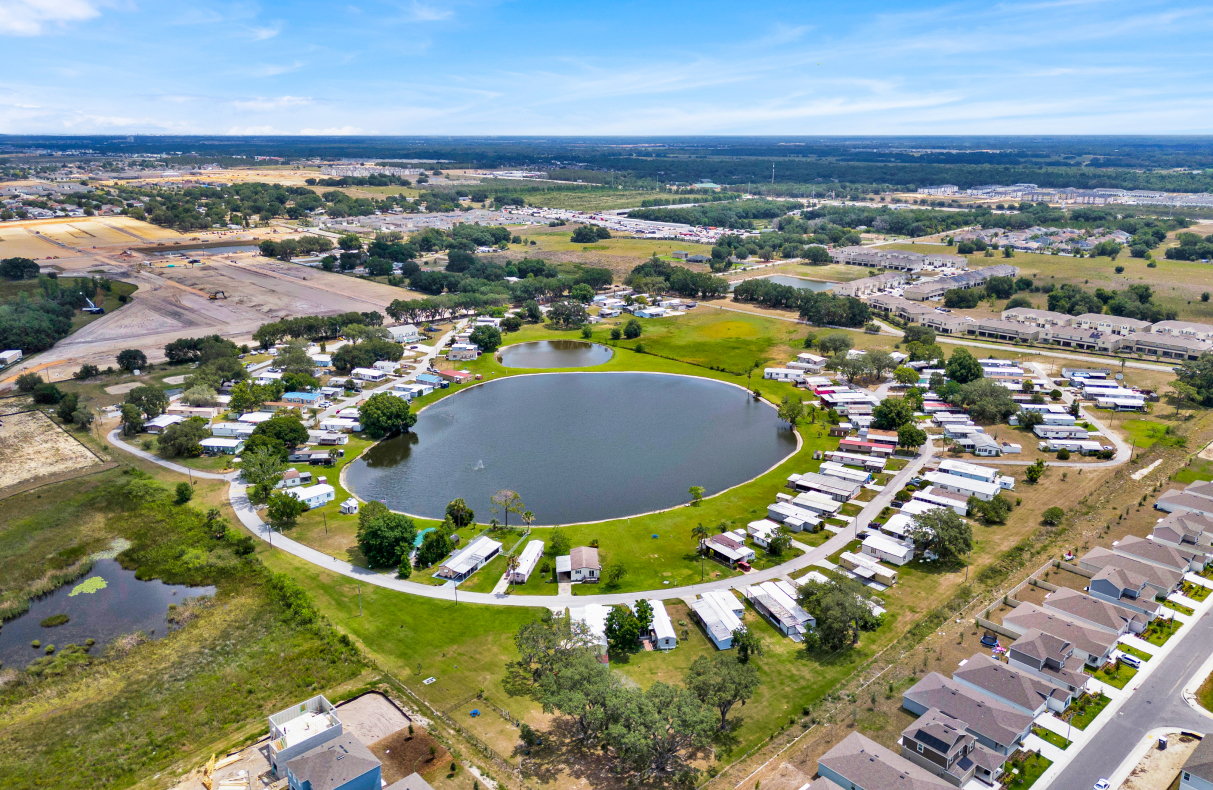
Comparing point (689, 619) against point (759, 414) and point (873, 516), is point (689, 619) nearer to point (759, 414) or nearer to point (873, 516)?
point (873, 516)

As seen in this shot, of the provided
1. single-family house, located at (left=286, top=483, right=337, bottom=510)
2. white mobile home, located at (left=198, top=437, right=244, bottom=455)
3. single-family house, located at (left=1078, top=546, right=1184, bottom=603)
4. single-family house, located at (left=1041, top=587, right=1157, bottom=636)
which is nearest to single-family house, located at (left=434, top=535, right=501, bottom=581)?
single-family house, located at (left=286, top=483, right=337, bottom=510)

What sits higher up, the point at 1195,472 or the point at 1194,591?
the point at 1195,472

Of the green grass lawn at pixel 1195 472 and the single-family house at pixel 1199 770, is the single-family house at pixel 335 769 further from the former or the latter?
the green grass lawn at pixel 1195 472

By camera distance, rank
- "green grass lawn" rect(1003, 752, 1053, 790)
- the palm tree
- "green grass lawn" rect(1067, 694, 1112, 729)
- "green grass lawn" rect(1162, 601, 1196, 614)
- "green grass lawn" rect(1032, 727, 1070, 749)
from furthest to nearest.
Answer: the palm tree, "green grass lawn" rect(1162, 601, 1196, 614), "green grass lawn" rect(1067, 694, 1112, 729), "green grass lawn" rect(1032, 727, 1070, 749), "green grass lawn" rect(1003, 752, 1053, 790)

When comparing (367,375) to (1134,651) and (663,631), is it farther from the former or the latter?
(1134,651)

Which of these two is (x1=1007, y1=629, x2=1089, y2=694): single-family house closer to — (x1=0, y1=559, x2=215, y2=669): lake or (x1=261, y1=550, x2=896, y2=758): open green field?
(x1=261, y1=550, x2=896, y2=758): open green field

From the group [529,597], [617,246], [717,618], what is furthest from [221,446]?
[617,246]

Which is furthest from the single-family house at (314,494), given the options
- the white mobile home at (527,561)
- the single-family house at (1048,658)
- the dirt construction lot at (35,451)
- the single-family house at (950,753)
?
the single-family house at (1048,658)
